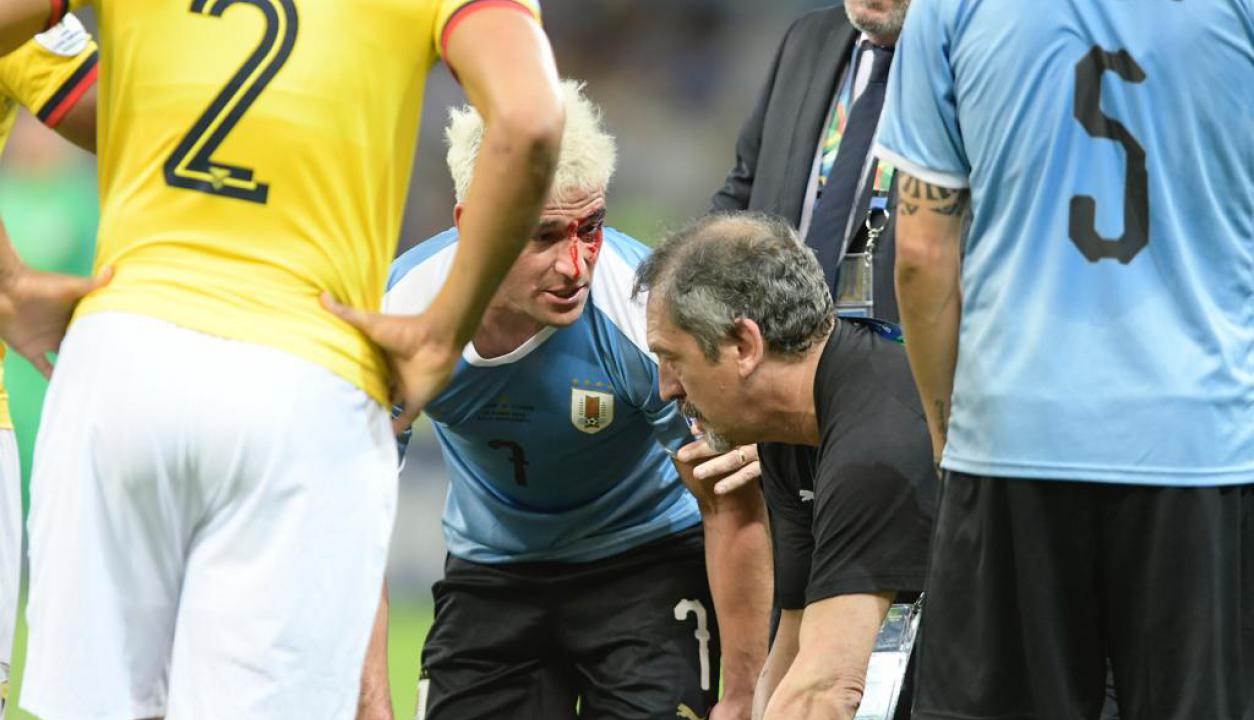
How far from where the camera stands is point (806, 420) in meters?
3.51

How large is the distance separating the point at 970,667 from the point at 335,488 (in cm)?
109

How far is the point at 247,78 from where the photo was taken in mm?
2436

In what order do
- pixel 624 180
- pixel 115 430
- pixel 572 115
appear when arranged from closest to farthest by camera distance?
pixel 115 430
pixel 572 115
pixel 624 180

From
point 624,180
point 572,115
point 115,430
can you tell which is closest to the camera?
point 115,430

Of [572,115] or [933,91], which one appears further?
[572,115]

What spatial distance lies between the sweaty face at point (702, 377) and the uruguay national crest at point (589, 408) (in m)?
0.52

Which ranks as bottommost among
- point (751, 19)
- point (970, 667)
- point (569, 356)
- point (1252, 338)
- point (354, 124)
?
point (970, 667)

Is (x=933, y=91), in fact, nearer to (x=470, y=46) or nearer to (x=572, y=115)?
(x=470, y=46)

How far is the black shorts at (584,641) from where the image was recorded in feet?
14.0

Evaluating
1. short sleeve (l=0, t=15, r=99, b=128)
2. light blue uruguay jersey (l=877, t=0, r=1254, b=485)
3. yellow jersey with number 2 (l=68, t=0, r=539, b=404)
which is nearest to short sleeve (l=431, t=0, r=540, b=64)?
yellow jersey with number 2 (l=68, t=0, r=539, b=404)

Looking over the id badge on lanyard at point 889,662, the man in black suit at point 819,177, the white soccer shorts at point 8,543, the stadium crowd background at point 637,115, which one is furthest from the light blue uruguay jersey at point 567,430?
the stadium crowd background at point 637,115

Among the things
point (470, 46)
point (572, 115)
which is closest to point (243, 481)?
point (470, 46)

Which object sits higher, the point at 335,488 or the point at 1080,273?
the point at 1080,273

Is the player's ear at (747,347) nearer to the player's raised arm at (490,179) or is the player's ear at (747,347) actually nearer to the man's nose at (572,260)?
the man's nose at (572,260)
